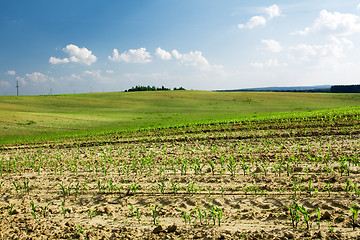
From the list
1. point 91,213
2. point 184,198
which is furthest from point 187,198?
point 91,213

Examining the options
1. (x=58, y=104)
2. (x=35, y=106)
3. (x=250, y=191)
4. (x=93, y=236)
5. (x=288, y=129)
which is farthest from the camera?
(x=58, y=104)

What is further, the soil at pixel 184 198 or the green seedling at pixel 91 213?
the green seedling at pixel 91 213

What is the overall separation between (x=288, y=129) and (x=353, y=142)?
19.4ft

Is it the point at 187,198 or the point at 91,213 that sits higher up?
the point at 187,198

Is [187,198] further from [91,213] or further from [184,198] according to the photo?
[91,213]

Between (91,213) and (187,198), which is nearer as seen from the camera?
(91,213)

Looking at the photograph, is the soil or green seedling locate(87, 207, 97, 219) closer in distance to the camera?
the soil

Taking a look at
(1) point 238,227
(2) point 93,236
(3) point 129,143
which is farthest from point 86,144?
(1) point 238,227

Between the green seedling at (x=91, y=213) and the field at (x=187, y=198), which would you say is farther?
the green seedling at (x=91, y=213)

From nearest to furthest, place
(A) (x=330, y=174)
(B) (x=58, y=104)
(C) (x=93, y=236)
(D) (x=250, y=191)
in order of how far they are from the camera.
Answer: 1. (C) (x=93, y=236)
2. (D) (x=250, y=191)
3. (A) (x=330, y=174)
4. (B) (x=58, y=104)

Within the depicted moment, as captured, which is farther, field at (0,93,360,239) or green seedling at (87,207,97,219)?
green seedling at (87,207,97,219)

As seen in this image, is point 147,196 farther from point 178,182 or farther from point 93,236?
point 93,236

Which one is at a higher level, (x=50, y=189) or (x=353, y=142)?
(x=353, y=142)

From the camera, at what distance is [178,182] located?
306 inches
